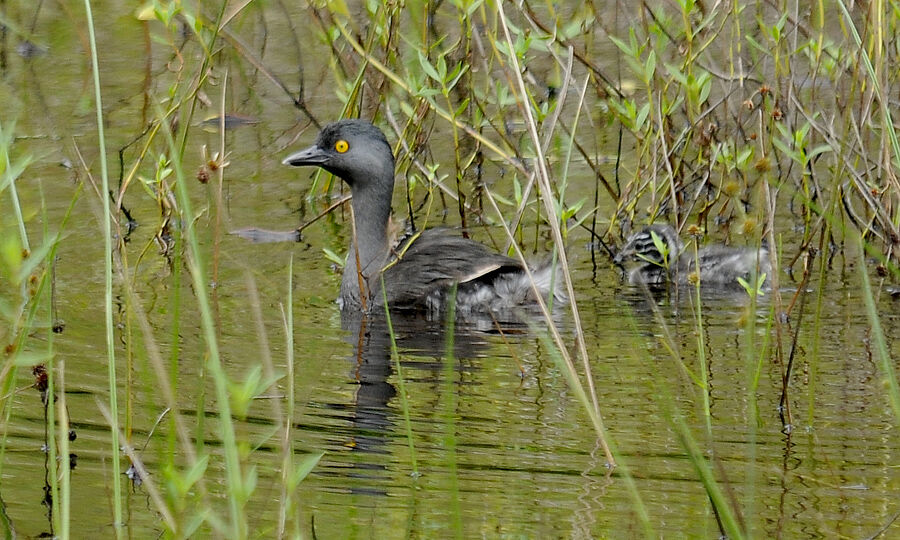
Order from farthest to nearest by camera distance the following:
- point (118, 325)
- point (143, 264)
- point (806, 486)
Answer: point (143, 264), point (118, 325), point (806, 486)

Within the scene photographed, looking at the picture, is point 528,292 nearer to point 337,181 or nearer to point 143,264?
point 143,264

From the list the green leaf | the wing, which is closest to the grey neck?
the green leaf

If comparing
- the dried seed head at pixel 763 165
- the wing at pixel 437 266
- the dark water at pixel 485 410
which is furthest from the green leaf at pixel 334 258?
the dried seed head at pixel 763 165

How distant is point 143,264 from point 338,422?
2690mm

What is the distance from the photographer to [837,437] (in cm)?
455

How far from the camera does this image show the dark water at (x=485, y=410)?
3.92 m

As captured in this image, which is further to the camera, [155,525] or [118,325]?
[118,325]

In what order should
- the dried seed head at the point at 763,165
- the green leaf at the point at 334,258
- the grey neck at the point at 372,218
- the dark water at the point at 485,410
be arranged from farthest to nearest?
the grey neck at the point at 372,218, the green leaf at the point at 334,258, the dried seed head at the point at 763,165, the dark water at the point at 485,410

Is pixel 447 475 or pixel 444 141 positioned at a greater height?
pixel 444 141

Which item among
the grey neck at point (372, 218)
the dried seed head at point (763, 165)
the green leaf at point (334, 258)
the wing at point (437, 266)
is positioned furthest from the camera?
the grey neck at point (372, 218)

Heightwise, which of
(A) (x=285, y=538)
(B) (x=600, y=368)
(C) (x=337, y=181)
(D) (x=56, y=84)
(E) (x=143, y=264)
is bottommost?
(A) (x=285, y=538)

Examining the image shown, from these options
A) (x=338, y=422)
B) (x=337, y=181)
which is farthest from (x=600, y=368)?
(x=337, y=181)

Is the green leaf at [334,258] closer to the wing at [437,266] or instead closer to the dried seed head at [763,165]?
the wing at [437,266]

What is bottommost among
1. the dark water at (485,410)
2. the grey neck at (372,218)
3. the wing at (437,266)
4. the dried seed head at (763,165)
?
the dark water at (485,410)
